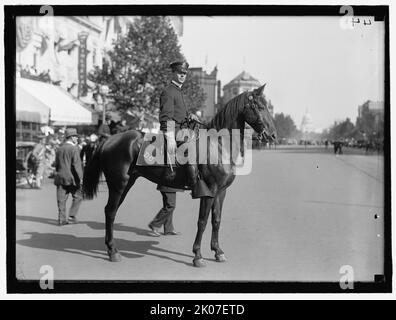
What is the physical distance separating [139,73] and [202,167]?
12.2m

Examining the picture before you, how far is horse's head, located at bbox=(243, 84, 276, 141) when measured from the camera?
6547 mm

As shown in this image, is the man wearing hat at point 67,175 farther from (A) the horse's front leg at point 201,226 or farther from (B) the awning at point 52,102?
(A) the horse's front leg at point 201,226

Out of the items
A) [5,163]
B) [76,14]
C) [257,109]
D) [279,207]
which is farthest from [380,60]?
[279,207]

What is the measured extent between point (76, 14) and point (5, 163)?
6.78 feet

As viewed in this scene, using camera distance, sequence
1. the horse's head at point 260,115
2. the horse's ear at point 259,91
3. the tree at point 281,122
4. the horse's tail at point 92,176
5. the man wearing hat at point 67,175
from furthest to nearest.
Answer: the man wearing hat at point 67,175
the tree at point 281,122
the horse's tail at point 92,176
the horse's head at point 260,115
the horse's ear at point 259,91

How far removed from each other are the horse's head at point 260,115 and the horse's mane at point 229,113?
10cm

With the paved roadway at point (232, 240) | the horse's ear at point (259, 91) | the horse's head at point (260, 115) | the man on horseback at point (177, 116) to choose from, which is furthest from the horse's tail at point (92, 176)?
the horse's ear at point (259, 91)

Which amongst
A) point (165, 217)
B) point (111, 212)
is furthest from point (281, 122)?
point (111, 212)

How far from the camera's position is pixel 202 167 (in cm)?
671

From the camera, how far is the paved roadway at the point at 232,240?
6.28m

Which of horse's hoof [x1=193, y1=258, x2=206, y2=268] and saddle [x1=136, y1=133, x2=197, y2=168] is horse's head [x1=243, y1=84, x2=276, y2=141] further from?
horse's hoof [x1=193, y1=258, x2=206, y2=268]

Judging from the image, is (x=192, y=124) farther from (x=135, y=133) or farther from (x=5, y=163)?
(x=5, y=163)

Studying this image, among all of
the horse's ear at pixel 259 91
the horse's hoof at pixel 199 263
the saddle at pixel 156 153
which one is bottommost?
the horse's hoof at pixel 199 263

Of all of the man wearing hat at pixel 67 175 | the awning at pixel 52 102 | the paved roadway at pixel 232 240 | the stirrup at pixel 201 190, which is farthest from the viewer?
the awning at pixel 52 102
